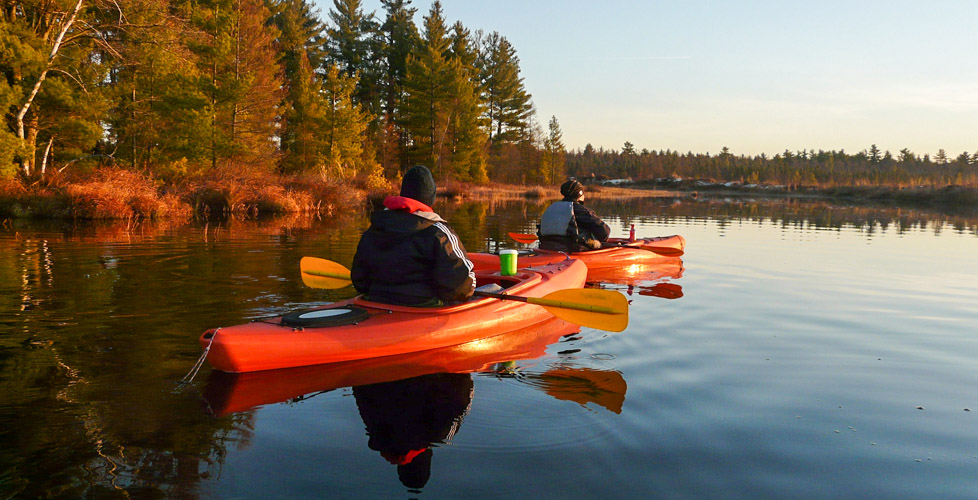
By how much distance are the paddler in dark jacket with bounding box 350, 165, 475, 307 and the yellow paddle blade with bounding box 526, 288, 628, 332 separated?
2.80ft

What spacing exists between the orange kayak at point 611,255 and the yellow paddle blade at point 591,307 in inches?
143

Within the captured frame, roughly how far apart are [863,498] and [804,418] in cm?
122

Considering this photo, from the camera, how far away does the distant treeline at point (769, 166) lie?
69706mm

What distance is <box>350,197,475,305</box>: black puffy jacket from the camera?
542 centimetres

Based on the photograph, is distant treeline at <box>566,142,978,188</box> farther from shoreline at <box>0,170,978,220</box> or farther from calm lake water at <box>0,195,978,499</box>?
calm lake water at <box>0,195,978,499</box>

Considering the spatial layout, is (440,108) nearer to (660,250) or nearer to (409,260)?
(660,250)

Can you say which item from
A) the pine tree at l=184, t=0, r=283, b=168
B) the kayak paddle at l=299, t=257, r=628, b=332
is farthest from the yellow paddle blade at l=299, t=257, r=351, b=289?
the pine tree at l=184, t=0, r=283, b=168

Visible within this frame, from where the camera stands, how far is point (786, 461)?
3.75 meters

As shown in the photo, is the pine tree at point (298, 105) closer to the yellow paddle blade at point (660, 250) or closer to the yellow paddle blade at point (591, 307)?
the yellow paddle blade at point (660, 250)

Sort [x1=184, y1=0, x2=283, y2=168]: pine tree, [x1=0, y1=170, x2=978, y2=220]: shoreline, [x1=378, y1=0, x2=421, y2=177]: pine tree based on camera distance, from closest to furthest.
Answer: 1. [x1=0, y1=170, x2=978, y2=220]: shoreline
2. [x1=184, y1=0, x2=283, y2=168]: pine tree
3. [x1=378, y1=0, x2=421, y2=177]: pine tree

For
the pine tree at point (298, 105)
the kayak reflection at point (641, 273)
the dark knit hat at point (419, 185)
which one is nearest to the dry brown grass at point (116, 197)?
the pine tree at point (298, 105)

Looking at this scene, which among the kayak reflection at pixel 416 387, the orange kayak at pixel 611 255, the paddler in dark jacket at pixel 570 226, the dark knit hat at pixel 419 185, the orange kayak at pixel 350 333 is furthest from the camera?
the paddler in dark jacket at pixel 570 226

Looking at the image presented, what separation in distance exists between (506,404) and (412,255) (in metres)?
1.64

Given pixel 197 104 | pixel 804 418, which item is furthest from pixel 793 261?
pixel 197 104
